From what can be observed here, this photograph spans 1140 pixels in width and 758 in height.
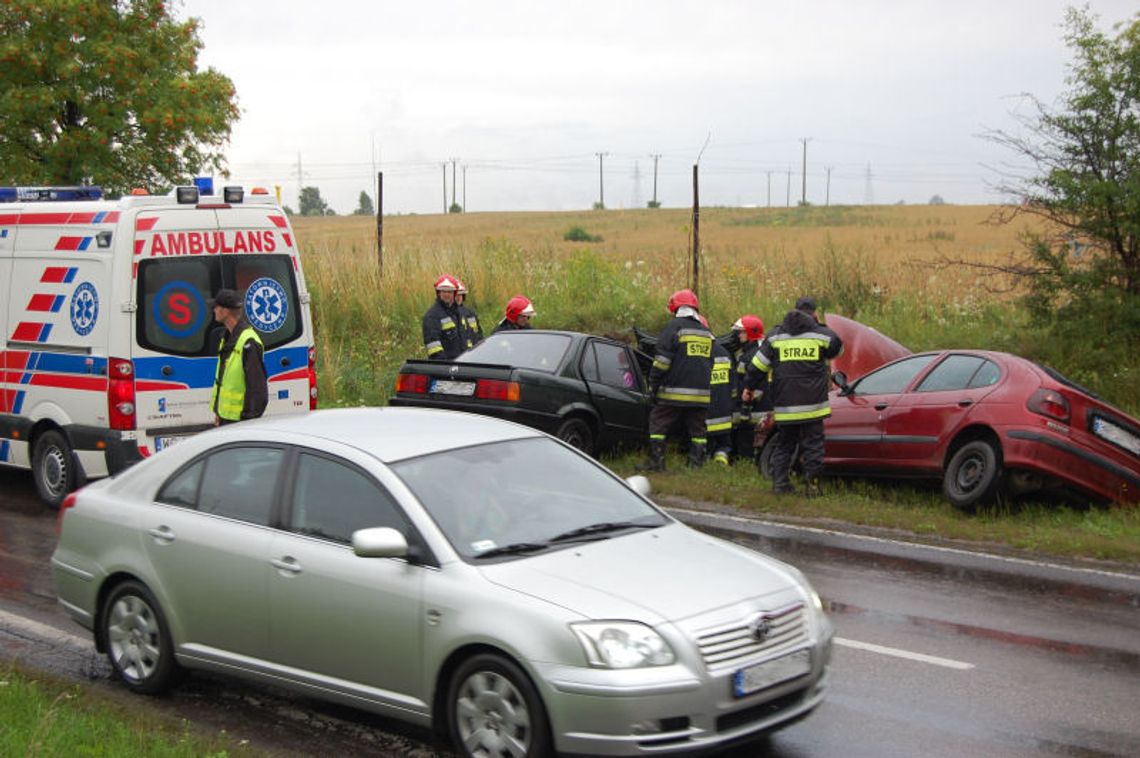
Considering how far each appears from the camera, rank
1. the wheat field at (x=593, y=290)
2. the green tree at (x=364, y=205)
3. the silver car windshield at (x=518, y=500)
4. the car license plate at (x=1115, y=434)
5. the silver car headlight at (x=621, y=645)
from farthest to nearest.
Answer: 1. the green tree at (x=364, y=205)
2. the wheat field at (x=593, y=290)
3. the car license plate at (x=1115, y=434)
4. the silver car windshield at (x=518, y=500)
5. the silver car headlight at (x=621, y=645)

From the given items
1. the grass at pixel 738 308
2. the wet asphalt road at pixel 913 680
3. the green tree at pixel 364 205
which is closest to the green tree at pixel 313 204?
the green tree at pixel 364 205

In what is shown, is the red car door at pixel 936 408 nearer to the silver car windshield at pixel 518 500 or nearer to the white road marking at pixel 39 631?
the silver car windshield at pixel 518 500

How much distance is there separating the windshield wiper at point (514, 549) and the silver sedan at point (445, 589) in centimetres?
1

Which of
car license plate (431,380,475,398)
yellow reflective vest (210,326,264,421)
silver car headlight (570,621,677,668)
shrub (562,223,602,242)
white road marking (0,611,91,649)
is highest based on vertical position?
shrub (562,223,602,242)

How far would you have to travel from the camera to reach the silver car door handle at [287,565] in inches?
237

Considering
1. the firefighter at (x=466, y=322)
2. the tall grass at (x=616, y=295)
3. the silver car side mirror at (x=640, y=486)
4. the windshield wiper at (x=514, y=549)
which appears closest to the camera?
the windshield wiper at (x=514, y=549)

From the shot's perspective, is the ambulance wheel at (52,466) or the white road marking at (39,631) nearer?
the white road marking at (39,631)

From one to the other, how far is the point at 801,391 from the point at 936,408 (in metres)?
1.19

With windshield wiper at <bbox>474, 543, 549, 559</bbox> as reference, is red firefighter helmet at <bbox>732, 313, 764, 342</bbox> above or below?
above

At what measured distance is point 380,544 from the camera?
18.2ft

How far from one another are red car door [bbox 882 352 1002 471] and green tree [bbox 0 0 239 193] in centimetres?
1069

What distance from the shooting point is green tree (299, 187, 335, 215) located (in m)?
104

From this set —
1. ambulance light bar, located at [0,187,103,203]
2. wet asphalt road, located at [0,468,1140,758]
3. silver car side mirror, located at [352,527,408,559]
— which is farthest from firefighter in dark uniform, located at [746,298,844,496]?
silver car side mirror, located at [352,527,408,559]

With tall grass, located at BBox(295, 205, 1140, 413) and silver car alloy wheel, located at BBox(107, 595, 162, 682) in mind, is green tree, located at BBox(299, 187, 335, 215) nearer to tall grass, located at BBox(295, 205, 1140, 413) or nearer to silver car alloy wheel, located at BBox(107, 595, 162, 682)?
tall grass, located at BBox(295, 205, 1140, 413)
